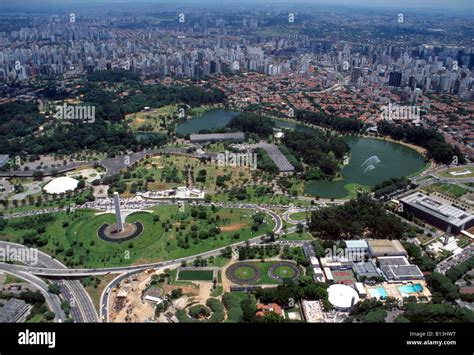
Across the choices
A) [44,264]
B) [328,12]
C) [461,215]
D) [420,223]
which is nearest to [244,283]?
[44,264]

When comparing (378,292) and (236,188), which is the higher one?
(236,188)

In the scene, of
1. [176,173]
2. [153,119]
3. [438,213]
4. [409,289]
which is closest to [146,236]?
[176,173]

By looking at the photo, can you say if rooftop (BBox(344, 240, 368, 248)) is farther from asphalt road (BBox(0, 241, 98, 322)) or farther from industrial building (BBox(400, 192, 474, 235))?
asphalt road (BBox(0, 241, 98, 322))

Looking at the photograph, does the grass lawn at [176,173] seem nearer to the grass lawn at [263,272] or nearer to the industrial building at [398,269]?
the grass lawn at [263,272]

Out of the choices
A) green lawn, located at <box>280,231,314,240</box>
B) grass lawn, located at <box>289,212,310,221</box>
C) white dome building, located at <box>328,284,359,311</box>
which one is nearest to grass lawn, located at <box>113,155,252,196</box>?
grass lawn, located at <box>289,212,310,221</box>

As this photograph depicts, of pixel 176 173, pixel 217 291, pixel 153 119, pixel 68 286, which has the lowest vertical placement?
pixel 68 286

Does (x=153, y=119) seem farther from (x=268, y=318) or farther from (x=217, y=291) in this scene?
(x=268, y=318)

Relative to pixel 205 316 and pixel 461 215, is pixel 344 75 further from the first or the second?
pixel 205 316
